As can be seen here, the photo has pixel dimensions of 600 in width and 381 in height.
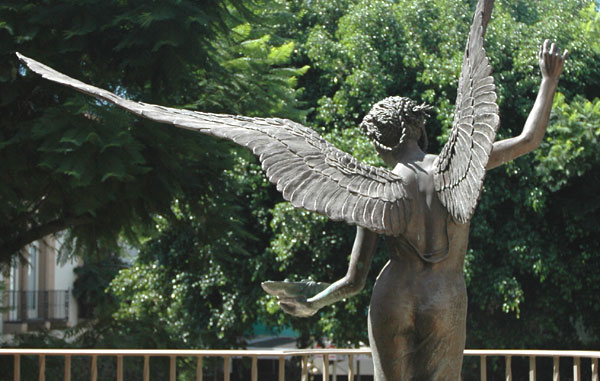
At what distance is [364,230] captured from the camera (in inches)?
156

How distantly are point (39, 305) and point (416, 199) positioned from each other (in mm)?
23786

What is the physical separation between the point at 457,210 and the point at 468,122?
402 mm

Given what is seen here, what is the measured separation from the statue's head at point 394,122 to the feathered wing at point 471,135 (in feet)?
0.63

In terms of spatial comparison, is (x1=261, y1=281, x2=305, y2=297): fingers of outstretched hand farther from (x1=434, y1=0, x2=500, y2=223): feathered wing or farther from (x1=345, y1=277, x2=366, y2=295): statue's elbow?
(x1=434, y1=0, x2=500, y2=223): feathered wing

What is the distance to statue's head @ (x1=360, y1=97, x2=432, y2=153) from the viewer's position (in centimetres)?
394

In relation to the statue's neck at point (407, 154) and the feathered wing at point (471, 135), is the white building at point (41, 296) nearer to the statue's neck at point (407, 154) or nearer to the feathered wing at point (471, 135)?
the statue's neck at point (407, 154)

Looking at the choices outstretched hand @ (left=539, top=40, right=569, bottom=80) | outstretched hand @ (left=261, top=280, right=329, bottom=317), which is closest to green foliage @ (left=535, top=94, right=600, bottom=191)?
outstretched hand @ (left=539, top=40, right=569, bottom=80)

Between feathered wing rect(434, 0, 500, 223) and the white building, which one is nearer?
feathered wing rect(434, 0, 500, 223)

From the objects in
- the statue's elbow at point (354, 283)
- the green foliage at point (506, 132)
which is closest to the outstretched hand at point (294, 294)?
the statue's elbow at point (354, 283)

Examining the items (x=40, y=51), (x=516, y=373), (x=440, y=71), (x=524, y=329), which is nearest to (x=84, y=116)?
(x=40, y=51)

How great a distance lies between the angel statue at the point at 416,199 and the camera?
3.71 m

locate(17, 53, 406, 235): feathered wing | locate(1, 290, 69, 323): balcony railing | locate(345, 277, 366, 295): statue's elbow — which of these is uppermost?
locate(17, 53, 406, 235): feathered wing

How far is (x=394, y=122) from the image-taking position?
3.94 m

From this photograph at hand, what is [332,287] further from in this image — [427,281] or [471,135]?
[471,135]
